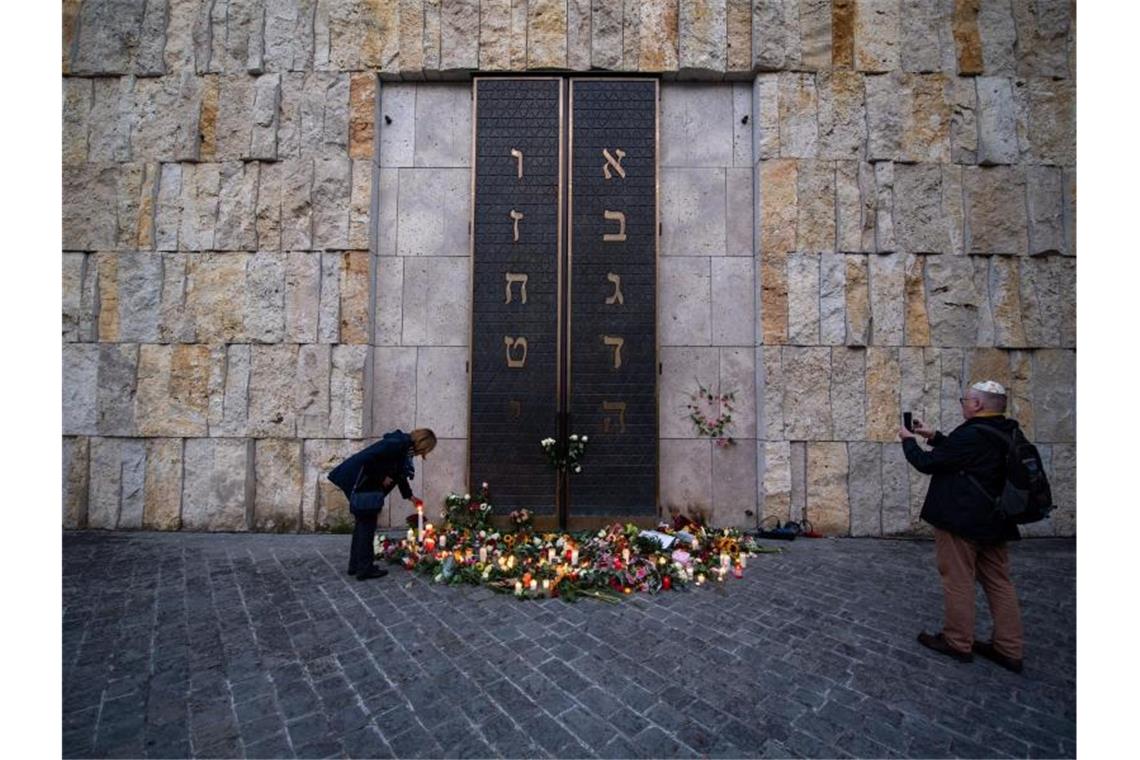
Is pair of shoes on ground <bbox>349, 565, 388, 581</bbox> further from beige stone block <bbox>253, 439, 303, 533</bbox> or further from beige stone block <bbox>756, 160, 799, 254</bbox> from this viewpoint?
beige stone block <bbox>756, 160, 799, 254</bbox>

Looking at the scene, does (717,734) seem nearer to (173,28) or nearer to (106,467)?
(106,467)

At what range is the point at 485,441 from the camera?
7.09m

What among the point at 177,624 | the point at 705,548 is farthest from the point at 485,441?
the point at 177,624

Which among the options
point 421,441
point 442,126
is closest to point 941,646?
point 421,441

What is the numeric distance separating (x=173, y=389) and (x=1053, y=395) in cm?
1241

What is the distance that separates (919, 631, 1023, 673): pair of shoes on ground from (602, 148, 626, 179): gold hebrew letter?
21.0 feet

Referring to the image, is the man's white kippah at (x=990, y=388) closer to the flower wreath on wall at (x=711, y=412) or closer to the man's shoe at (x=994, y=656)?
the man's shoe at (x=994, y=656)

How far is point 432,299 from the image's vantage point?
24.1ft

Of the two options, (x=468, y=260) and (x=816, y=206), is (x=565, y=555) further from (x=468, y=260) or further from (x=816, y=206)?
(x=816, y=206)

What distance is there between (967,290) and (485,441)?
7.19m

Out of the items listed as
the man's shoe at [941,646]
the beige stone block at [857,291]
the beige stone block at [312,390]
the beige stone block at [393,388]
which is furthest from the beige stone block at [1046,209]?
the beige stone block at [312,390]

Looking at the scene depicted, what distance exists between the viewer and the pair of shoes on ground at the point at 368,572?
5172mm

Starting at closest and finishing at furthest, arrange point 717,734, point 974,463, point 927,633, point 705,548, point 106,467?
1. point 717,734
2. point 974,463
3. point 927,633
4. point 705,548
5. point 106,467

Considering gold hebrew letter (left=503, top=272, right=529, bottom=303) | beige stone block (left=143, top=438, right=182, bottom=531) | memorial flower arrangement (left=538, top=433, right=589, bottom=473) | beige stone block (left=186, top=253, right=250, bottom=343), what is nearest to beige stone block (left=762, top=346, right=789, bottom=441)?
memorial flower arrangement (left=538, top=433, right=589, bottom=473)
